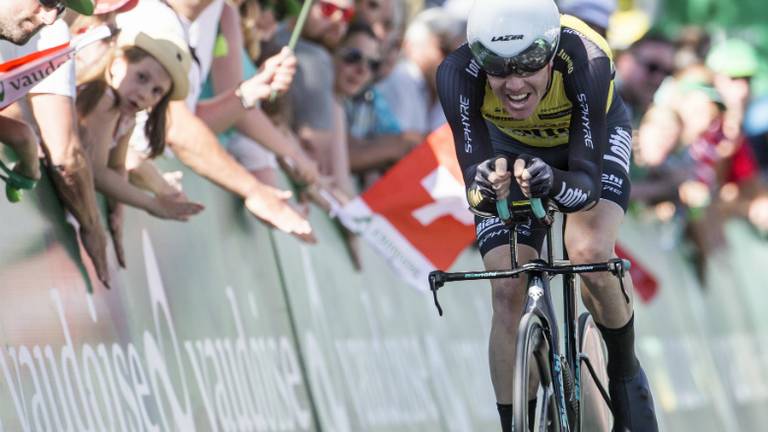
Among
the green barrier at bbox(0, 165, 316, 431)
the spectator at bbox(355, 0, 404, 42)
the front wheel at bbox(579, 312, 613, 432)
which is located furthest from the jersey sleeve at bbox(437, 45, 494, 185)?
the spectator at bbox(355, 0, 404, 42)

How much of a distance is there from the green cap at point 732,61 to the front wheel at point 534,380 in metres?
10.5

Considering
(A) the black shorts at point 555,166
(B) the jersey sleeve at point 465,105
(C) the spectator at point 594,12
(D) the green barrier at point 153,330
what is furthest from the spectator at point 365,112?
(B) the jersey sleeve at point 465,105

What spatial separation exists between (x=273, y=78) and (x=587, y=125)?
7.17 feet

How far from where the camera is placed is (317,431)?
904 centimetres

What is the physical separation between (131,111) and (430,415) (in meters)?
3.90

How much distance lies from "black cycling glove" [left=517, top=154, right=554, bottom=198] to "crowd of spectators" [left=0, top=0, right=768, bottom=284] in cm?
185

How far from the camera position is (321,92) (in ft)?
33.6

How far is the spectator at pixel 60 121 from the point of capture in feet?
21.2

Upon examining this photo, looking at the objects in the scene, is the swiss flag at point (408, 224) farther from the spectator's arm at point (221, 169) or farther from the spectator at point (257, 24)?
the spectator's arm at point (221, 169)

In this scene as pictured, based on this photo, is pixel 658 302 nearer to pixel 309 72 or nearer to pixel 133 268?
pixel 309 72

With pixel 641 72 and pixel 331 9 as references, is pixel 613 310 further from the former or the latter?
pixel 641 72

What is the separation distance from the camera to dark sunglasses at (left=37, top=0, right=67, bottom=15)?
6.17 m

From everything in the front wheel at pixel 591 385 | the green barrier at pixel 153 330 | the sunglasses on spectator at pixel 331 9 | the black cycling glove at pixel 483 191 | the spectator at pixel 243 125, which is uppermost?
the sunglasses on spectator at pixel 331 9

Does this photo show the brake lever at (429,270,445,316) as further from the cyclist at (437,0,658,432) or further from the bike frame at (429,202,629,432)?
the cyclist at (437,0,658,432)
